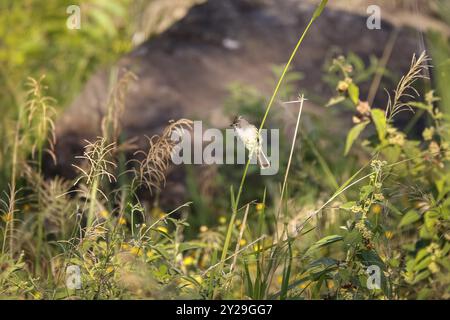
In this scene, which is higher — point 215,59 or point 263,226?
point 215,59

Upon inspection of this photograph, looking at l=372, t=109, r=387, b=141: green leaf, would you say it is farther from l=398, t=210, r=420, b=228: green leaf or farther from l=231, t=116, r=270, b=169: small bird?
l=231, t=116, r=270, b=169: small bird

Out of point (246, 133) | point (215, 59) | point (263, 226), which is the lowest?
point (263, 226)

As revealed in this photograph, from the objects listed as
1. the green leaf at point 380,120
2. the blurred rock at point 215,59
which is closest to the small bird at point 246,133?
the green leaf at point 380,120

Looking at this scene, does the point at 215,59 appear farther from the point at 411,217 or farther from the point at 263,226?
the point at 411,217

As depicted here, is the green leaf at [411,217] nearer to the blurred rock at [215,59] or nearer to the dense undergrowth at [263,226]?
the dense undergrowth at [263,226]

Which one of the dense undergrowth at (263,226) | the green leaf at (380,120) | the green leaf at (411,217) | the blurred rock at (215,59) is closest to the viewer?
the dense undergrowth at (263,226)

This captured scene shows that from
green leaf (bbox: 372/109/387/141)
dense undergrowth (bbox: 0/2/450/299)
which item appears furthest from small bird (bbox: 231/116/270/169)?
green leaf (bbox: 372/109/387/141)

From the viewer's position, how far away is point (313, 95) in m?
4.49

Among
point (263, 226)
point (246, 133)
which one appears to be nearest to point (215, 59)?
point (263, 226)

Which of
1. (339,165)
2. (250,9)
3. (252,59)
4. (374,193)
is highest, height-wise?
(250,9)

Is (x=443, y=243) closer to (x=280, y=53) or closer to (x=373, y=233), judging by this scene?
(x=373, y=233)

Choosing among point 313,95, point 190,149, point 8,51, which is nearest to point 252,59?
point 313,95

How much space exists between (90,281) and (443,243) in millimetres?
1309

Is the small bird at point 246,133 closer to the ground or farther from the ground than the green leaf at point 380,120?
closer to the ground
